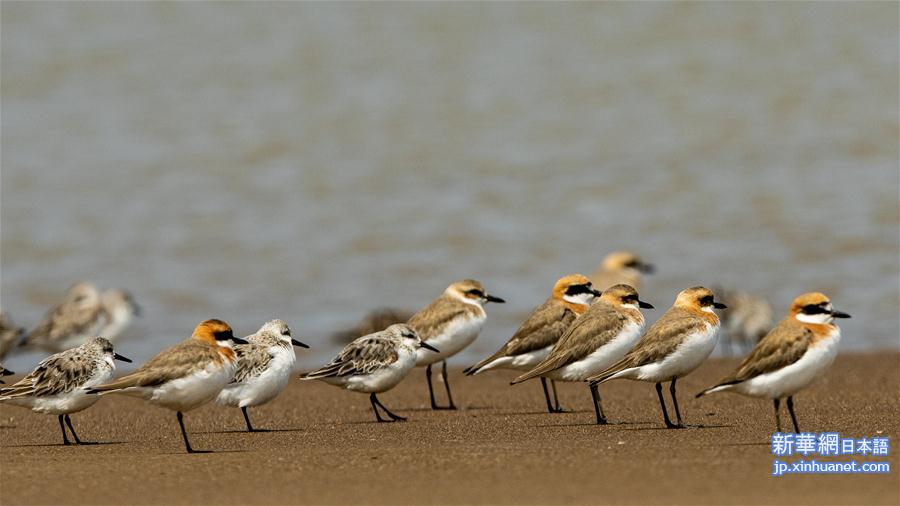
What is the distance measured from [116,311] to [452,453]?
10.3 meters

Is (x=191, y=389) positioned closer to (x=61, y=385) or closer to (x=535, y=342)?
(x=61, y=385)

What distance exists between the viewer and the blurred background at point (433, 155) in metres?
22.1

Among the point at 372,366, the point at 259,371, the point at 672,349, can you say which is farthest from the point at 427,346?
the point at 672,349

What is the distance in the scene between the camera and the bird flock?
10844mm

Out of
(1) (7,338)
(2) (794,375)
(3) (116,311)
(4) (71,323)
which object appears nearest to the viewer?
(2) (794,375)

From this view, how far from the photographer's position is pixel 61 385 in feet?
37.9

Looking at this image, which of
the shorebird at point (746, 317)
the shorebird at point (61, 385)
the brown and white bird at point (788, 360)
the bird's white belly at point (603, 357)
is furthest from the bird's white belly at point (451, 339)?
the shorebird at point (746, 317)

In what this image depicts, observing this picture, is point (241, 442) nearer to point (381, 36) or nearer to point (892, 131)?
point (892, 131)

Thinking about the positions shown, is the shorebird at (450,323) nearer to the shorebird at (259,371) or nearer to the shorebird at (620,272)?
the shorebird at (259,371)

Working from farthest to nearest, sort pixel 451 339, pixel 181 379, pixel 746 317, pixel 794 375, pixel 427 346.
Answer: pixel 746 317 < pixel 451 339 < pixel 427 346 < pixel 181 379 < pixel 794 375

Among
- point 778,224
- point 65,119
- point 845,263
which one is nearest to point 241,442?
point 845,263

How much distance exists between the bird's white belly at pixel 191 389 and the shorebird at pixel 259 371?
3.39ft

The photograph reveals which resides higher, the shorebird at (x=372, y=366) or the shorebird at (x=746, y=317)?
the shorebird at (x=372, y=366)

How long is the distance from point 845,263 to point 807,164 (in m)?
4.94
